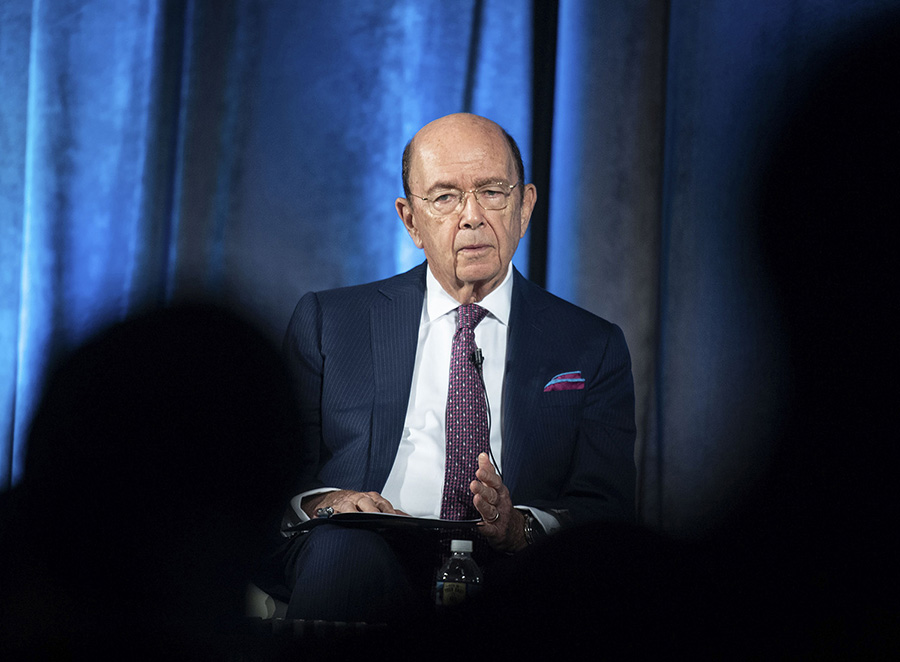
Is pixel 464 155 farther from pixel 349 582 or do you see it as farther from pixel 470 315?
pixel 349 582

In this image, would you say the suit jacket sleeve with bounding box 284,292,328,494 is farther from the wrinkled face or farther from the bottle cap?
the bottle cap

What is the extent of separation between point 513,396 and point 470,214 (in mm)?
414

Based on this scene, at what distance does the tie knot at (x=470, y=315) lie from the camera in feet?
5.57

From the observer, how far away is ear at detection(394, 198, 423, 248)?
1.80m

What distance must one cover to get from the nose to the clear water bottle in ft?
2.36

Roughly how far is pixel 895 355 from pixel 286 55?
66.9 inches

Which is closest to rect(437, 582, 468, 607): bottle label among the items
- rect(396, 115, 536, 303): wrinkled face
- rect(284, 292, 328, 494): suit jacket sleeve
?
Result: rect(284, 292, 328, 494): suit jacket sleeve

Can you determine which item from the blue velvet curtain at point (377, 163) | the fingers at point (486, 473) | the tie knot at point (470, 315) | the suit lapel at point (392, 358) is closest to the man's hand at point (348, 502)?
the suit lapel at point (392, 358)

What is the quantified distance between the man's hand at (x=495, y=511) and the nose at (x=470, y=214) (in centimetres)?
58

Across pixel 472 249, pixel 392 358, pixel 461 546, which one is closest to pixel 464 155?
pixel 472 249

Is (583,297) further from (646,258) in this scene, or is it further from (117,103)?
(117,103)

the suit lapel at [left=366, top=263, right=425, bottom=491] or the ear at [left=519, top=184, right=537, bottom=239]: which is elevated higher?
the ear at [left=519, top=184, right=537, bottom=239]

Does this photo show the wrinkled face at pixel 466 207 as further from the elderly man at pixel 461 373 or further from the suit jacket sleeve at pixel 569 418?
the suit jacket sleeve at pixel 569 418

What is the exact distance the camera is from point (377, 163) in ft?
6.65
